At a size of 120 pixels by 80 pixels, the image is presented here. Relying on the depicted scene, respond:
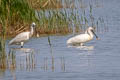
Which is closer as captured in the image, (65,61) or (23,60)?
(65,61)

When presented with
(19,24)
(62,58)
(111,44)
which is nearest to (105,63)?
(62,58)

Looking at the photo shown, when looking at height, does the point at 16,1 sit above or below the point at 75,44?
above

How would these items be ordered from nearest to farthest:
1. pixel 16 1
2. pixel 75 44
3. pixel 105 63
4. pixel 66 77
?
pixel 66 77
pixel 105 63
pixel 16 1
pixel 75 44

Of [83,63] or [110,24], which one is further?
[110,24]

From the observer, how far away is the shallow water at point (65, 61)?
420 inches

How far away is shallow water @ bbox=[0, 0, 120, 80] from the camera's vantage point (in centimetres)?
1066

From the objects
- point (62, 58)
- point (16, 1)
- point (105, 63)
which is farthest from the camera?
point (16, 1)

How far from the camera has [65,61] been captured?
12656 millimetres

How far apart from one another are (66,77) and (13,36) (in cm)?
749

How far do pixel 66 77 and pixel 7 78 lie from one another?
1.17 meters

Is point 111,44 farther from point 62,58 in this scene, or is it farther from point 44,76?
point 44,76

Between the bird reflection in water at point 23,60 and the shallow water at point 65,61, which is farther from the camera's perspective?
the bird reflection in water at point 23,60

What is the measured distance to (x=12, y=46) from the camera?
656 inches

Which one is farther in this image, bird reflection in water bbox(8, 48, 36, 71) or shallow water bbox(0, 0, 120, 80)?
bird reflection in water bbox(8, 48, 36, 71)
